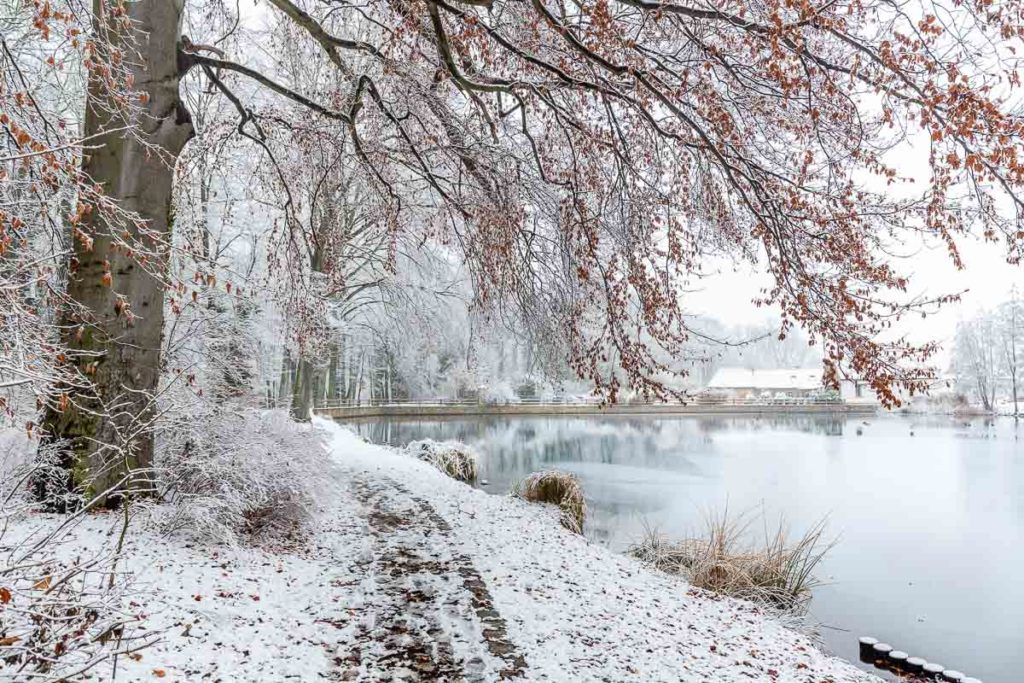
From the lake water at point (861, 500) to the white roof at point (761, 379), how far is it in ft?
101

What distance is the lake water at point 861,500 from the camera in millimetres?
7289

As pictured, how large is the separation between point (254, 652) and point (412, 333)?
12849mm

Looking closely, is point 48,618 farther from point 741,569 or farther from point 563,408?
point 563,408

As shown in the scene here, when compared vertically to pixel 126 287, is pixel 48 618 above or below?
below

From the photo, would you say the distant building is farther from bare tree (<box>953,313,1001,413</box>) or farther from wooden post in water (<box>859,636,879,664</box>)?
wooden post in water (<box>859,636,879,664</box>)

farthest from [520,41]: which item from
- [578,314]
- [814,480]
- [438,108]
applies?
[814,480]

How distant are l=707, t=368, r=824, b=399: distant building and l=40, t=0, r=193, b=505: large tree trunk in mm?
55640

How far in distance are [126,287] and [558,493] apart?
6.63 m

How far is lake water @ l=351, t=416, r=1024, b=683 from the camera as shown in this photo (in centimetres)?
729

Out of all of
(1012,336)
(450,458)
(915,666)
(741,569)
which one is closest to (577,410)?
(450,458)

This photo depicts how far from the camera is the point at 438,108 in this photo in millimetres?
5664

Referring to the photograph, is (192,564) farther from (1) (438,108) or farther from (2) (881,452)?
(2) (881,452)

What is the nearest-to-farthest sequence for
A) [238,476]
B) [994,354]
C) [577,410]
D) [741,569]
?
1. [238,476]
2. [741,569]
3. [577,410]
4. [994,354]

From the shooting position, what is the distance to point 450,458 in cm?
1416
